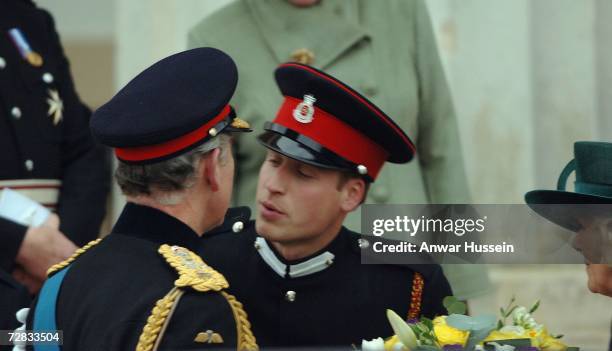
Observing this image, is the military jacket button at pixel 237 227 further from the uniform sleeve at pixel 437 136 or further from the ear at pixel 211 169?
the uniform sleeve at pixel 437 136

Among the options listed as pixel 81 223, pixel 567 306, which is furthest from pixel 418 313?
pixel 567 306

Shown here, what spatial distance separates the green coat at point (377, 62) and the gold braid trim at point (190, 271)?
1280mm

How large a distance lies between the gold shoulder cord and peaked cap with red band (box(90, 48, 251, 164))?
0.27m

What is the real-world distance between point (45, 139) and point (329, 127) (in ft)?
4.69

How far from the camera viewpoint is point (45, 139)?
16.6 ft

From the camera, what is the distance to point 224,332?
11.4 feet

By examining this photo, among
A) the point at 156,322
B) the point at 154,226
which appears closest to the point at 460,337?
the point at 156,322

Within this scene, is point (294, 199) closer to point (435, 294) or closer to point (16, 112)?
point (435, 294)

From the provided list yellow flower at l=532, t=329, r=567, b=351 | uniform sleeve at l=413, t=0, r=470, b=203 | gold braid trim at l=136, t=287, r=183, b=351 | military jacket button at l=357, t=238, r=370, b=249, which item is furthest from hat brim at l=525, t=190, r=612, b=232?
uniform sleeve at l=413, t=0, r=470, b=203


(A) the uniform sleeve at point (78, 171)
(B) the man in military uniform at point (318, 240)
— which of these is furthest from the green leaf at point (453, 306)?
(A) the uniform sleeve at point (78, 171)

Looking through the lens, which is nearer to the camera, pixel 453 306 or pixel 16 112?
pixel 453 306

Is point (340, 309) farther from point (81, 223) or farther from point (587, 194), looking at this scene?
point (81, 223)

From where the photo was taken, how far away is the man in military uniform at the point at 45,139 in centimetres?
494

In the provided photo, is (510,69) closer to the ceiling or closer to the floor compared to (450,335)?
closer to the ceiling
